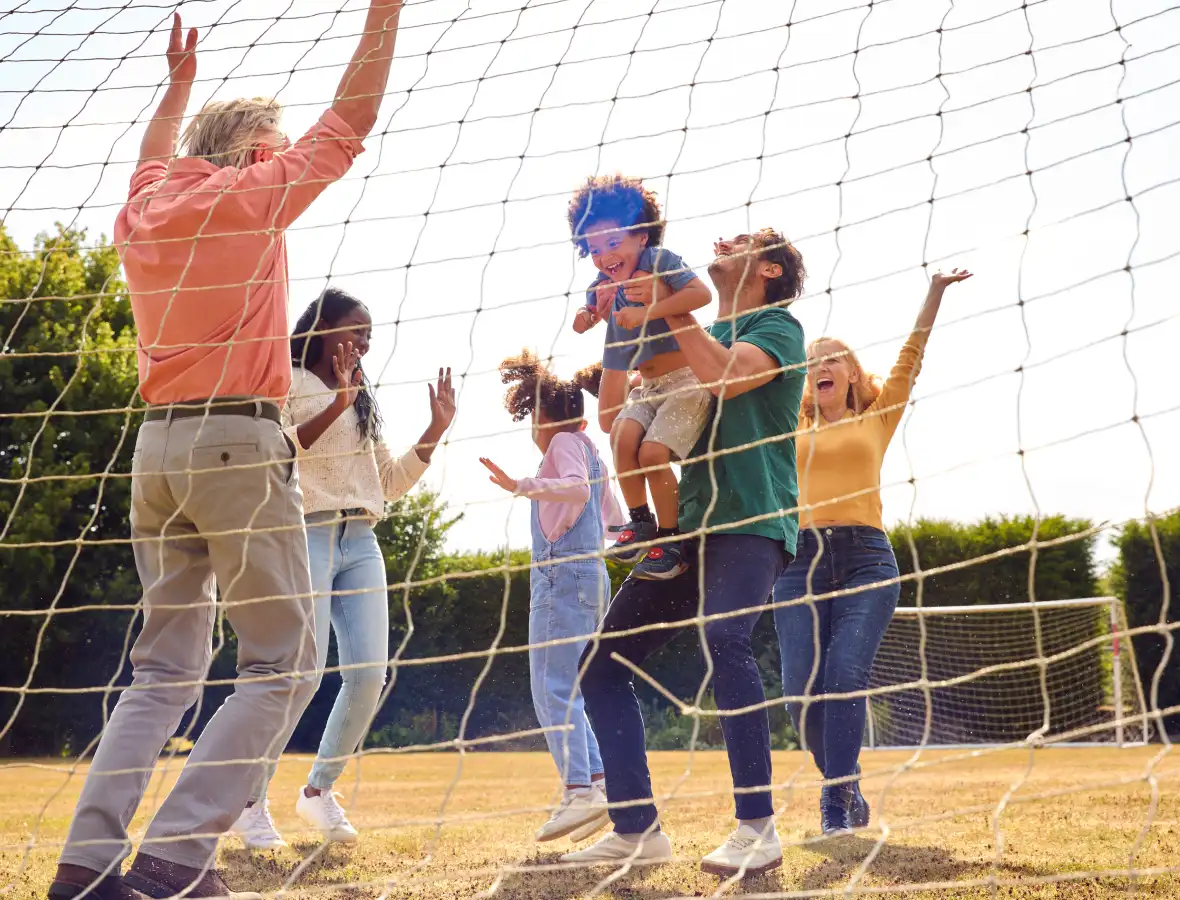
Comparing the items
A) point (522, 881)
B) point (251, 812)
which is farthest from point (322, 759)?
point (522, 881)

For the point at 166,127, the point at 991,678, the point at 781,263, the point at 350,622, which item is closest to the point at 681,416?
the point at 781,263

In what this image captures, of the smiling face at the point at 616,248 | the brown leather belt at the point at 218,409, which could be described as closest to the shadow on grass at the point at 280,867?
the brown leather belt at the point at 218,409

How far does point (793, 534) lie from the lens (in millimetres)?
2814

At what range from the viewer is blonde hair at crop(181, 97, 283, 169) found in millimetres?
2666

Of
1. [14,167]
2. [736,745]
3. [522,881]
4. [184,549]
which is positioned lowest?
[522,881]

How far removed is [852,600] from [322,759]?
1.47m

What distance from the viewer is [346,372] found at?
3.39m

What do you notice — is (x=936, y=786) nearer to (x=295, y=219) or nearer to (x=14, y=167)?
(x=295, y=219)

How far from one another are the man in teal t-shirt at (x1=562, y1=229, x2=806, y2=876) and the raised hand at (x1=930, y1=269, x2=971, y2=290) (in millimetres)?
707

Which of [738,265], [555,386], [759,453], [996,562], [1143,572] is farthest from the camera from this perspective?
[1143,572]

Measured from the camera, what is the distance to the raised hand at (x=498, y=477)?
12.1ft

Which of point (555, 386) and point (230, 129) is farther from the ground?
point (230, 129)

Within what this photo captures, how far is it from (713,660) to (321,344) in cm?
152

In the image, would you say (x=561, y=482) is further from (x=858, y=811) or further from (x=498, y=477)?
(x=858, y=811)
